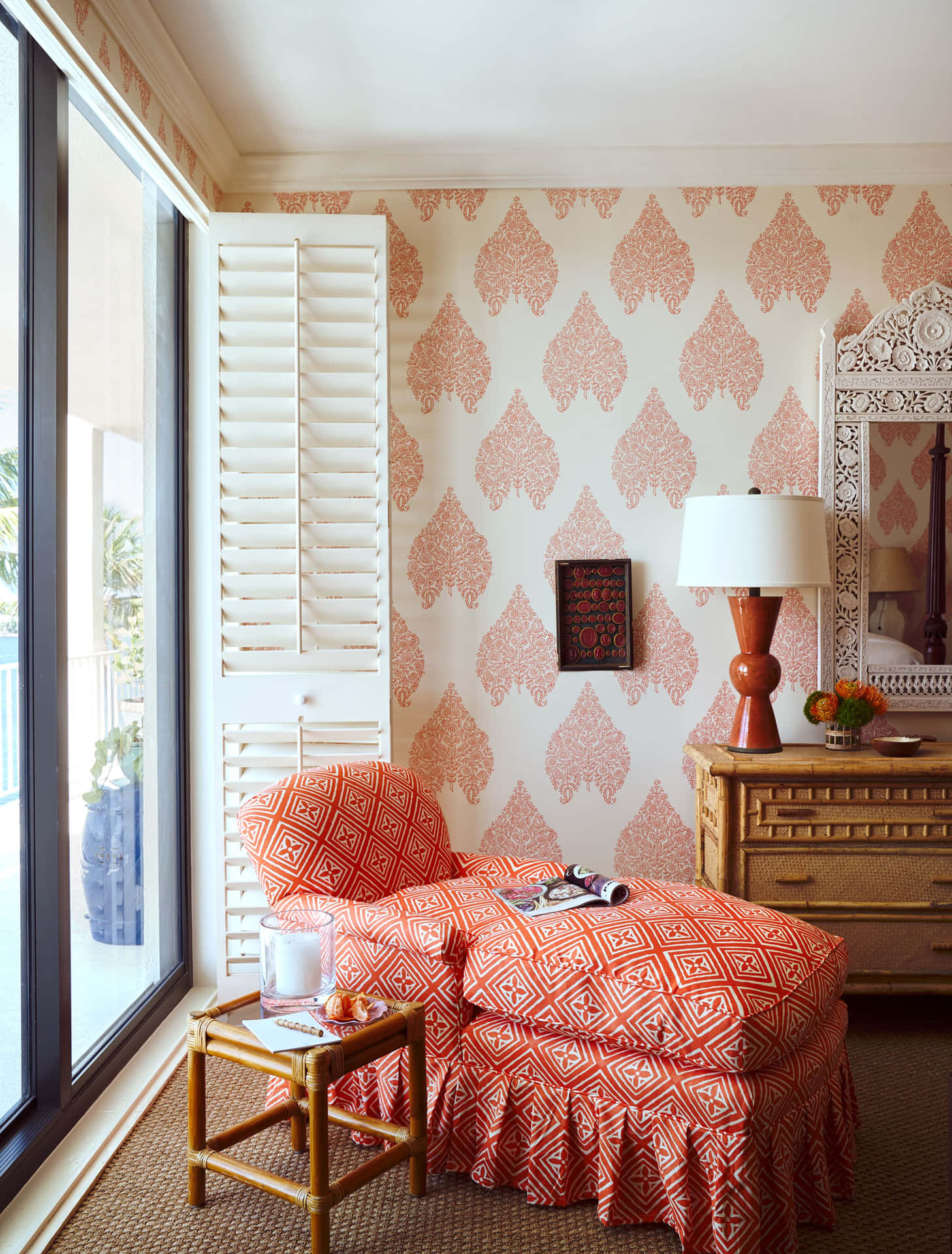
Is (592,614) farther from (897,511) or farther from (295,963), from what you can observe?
(295,963)

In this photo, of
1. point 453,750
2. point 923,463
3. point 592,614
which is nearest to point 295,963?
point 453,750

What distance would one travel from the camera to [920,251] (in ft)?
10.4

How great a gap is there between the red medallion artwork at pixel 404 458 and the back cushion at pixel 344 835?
3.54ft

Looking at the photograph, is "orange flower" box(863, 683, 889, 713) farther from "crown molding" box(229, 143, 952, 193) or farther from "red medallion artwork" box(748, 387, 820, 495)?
"crown molding" box(229, 143, 952, 193)

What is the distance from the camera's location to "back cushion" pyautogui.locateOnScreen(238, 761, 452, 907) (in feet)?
7.30

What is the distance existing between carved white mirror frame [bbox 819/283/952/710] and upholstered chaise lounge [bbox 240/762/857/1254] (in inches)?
51.8

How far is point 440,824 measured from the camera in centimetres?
254

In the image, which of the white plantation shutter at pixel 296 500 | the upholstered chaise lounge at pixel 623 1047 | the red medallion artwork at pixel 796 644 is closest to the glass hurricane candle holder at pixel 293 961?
the upholstered chaise lounge at pixel 623 1047

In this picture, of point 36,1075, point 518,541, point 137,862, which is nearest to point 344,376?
point 518,541

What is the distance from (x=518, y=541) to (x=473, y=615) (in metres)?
0.29

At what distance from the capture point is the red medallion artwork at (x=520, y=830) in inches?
126

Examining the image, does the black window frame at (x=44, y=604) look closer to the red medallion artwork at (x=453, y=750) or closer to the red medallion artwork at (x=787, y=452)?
the red medallion artwork at (x=453, y=750)

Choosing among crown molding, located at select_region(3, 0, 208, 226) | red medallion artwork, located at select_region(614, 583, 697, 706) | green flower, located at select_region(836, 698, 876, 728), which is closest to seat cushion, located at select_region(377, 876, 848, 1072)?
green flower, located at select_region(836, 698, 876, 728)

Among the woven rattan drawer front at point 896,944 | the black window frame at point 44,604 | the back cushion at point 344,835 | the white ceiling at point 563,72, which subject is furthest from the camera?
the woven rattan drawer front at point 896,944
